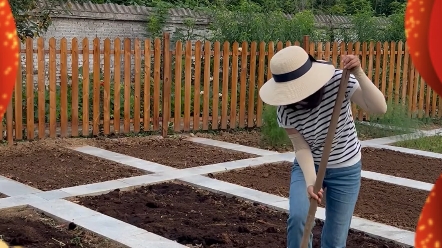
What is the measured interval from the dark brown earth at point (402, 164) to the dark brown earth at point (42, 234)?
167 inches

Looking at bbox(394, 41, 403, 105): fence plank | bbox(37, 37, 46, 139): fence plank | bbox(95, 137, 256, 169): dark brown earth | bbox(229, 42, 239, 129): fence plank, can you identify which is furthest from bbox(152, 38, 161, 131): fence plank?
bbox(394, 41, 403, 105): fence plank

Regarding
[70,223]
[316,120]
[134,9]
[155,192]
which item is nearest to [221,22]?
[134,9]

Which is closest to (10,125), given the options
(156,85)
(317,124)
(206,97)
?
(156,85)

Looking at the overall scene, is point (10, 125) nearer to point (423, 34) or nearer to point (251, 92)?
point (251, 92)

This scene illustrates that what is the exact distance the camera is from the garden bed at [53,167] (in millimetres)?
6816

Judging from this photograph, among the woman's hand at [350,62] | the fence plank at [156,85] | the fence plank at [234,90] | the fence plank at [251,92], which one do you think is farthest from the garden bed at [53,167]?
the woman's hand at [350,62]

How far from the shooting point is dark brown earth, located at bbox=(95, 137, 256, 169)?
26.7 ft

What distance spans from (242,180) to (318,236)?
7.06 ft

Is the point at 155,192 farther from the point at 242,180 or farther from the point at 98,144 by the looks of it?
the point at 98,144

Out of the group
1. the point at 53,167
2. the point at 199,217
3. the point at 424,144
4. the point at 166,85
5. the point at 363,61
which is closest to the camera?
the point at 199,217

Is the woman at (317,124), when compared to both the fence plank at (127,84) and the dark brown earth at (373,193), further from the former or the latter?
the fence plank at (127,84)

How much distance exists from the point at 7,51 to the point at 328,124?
2.54m

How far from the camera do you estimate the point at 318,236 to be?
5.01 m

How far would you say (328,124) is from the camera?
311cm
